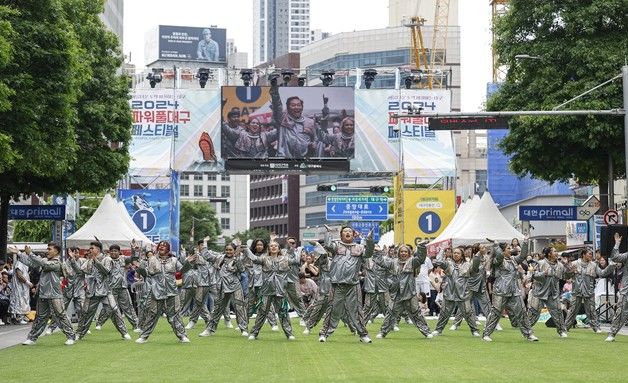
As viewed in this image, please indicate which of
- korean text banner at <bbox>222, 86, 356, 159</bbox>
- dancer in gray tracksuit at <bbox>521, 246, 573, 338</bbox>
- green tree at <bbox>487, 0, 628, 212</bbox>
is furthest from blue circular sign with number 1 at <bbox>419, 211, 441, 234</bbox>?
dancer in gray tracksuit at <bbox>521, 246, 573, 338</bbox>

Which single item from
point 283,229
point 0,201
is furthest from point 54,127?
point 283,229

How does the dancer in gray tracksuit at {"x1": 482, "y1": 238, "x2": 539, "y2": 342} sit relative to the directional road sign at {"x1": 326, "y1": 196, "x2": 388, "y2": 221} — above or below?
below

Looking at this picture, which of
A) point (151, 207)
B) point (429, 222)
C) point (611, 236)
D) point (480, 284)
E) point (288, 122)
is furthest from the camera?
point (429, 222)

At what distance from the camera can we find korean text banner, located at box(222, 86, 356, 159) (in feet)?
177

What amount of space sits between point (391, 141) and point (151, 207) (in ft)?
34.6

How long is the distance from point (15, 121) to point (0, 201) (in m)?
9.61

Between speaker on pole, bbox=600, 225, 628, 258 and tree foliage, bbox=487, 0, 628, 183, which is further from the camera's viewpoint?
tree foliage, bbox=487, 0, 628, 183

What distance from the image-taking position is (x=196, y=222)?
140 metres

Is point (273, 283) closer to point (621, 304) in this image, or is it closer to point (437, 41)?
point (621, 304)

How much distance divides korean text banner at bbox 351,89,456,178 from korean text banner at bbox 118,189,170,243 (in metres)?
8.09

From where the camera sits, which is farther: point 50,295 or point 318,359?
point 50,295

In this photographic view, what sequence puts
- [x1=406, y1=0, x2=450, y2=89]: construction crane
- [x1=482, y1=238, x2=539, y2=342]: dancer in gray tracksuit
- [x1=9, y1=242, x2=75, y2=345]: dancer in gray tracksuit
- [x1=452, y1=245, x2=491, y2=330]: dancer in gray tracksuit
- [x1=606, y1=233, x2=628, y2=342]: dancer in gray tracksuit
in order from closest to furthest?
[x1=9, y1=242, x2=75, y2=345]: dancer in gray tracksuit < [x1=482, y1=238, x2=539, y2=342]: dancer in gray tracksuit < [x1=606, y1=233, x2=628, y2=342]: dancer in gray tracksuit < [x1=452, y1=245, x2=491, y2=330]: dancer in gray tracksuit < [x1=406, y1=0, x2=450, y2=89]: construction crane

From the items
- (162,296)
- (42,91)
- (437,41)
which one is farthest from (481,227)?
(437,41)

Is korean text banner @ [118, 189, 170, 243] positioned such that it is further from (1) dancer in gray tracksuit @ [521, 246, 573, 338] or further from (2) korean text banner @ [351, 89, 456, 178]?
(1) dancer in gray tracksuit @ [521, 246, 573, 338]
